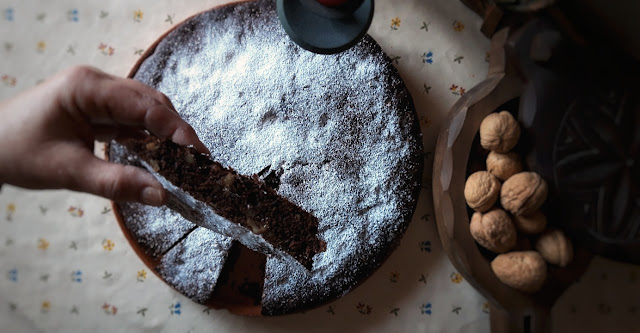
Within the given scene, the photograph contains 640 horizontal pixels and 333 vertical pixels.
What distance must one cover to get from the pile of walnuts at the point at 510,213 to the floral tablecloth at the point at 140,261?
15.0 inches

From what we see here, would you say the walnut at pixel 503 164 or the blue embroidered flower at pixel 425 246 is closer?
the walnut at pixel 503 164

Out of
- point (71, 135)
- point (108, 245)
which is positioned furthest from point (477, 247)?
point (108, 245)

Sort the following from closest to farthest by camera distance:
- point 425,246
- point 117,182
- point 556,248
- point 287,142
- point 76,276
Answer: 1. point 117,182
2. point 556,248
3. point 287,142
4. point 425,246
5. point 76,276

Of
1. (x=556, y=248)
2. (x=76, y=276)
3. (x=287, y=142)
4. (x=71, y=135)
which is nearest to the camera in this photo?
(x=71, y=135)

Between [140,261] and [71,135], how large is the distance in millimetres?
814

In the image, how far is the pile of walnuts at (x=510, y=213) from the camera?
1.74 m

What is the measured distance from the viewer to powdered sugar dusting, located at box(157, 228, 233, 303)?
203 cm

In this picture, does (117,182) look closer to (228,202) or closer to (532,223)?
(228,202)

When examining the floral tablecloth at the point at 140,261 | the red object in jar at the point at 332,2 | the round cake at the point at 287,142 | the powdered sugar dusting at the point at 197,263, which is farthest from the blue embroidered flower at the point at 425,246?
the red object in jar at the point at 332,2

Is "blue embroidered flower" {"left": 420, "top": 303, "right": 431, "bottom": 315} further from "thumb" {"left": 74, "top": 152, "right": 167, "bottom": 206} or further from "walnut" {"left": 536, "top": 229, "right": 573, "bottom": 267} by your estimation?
"thumb" {"left": 74, "top": 152, "right": 167, "bottom": 206}

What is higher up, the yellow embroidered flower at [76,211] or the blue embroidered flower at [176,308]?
the yellow embroidered flower at [76,211]

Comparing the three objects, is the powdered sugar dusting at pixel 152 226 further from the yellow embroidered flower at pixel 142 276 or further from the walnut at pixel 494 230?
the walnut at pixel 494 230

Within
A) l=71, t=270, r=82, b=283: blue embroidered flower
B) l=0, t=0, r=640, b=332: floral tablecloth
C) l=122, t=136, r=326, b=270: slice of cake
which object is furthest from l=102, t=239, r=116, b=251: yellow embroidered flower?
l=122, t=136, r=326, b=270: slice of cake

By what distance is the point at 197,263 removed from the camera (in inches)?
80.4
